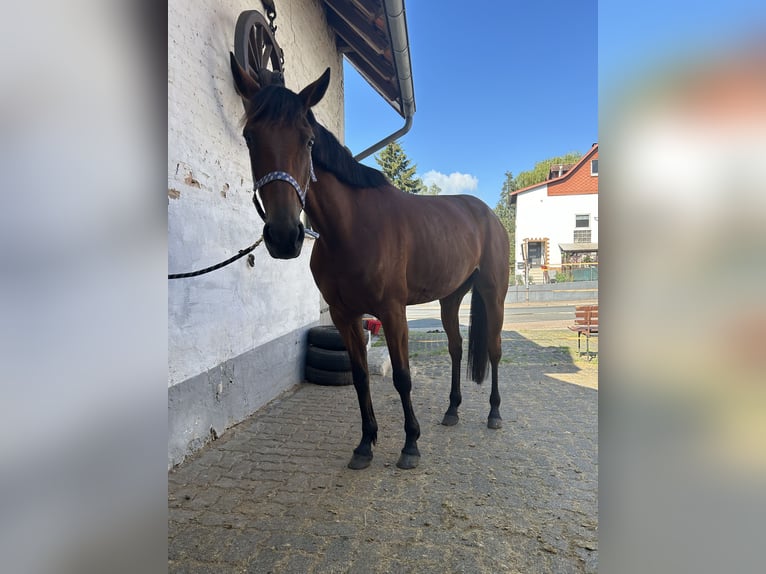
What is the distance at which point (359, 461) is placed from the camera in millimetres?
2268

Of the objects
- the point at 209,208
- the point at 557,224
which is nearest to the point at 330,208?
the point at 209,208

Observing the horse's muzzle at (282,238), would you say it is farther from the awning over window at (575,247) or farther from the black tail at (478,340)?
the awning over window at (575,247)

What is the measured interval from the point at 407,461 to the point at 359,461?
0.92ft

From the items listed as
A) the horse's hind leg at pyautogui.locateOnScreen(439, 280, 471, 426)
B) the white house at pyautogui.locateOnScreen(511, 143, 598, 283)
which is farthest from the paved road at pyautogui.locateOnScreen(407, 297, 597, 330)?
the white house at pyautogui.locateOnScreen(511, 143, 598, 283)

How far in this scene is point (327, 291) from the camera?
7.58ft

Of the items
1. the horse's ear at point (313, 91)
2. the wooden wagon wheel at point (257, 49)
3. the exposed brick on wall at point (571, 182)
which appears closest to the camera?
the horse's ear at point (313, 91)

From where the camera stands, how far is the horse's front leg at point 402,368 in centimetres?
229

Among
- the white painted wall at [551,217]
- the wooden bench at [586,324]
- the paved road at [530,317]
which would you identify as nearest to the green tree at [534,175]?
the white painted wall at [551,217]

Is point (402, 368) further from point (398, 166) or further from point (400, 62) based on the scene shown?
point (398, 166)

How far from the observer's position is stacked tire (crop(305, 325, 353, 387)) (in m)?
4.04

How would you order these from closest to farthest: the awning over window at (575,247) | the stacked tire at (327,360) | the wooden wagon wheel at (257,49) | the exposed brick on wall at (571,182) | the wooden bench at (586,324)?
the wooden wagon wheel at (257,49)
the stacked tire at (327,360)
the wooden bench at (586,324)
the awning over window at (575,247)
the exposed brick on wall at (571,182)

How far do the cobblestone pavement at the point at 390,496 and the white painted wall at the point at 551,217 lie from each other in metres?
21.4
